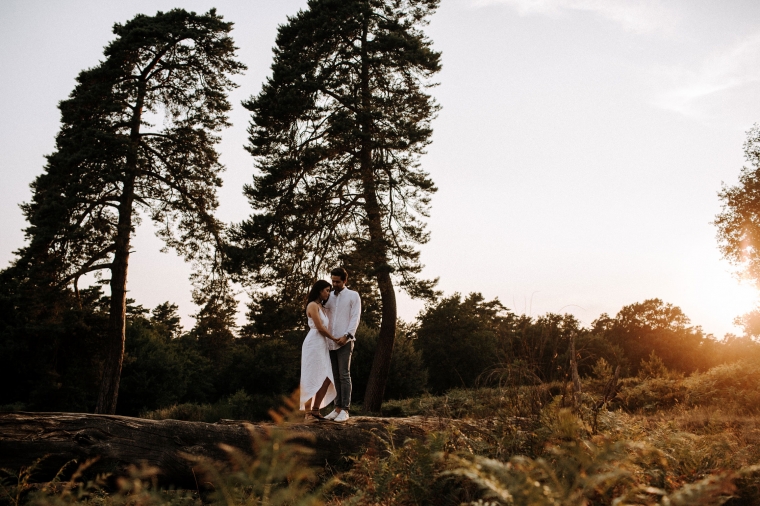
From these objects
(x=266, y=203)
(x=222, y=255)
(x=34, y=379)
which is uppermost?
(x=266, y=203)

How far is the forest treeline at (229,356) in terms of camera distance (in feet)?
67.5

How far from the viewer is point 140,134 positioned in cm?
1844

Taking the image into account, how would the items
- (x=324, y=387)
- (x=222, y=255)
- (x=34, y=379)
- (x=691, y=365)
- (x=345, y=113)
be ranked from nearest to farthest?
(x=324, y=387)
(x=345, y=113)
(x=222, y=255)
(x=34, y=379)
(x=691, y=365)

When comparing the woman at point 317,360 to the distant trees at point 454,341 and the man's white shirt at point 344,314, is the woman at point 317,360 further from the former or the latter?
the distant trees at point 454,341

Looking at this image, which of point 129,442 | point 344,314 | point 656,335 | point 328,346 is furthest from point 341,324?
point 656,335

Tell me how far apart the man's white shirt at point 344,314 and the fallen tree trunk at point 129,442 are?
1852 millimetres

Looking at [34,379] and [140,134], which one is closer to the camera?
[140,134]

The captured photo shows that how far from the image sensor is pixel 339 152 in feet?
59.0

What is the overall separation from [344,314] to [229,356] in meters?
27.0

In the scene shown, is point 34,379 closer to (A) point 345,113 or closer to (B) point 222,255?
(B) point 222,255

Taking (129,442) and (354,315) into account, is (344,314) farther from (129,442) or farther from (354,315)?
(129,442)

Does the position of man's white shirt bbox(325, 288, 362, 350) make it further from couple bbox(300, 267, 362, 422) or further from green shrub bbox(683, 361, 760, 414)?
green shrub bbox(683, 361, 760, 414)

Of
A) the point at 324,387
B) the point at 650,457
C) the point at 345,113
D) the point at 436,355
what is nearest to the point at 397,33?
the point at 345,113

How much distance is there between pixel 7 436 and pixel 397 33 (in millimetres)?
16794
